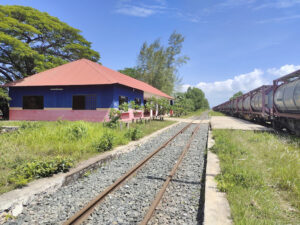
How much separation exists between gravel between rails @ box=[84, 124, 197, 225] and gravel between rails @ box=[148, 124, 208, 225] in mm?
273

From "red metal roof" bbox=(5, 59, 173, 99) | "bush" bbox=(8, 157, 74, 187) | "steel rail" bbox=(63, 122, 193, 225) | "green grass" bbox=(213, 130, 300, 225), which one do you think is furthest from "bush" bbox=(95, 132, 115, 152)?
"red metal roof" bbox=(5, 59, 173, 99)

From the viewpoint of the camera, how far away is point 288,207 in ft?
9.91

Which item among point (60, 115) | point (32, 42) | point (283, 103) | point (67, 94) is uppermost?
point (32, 42)

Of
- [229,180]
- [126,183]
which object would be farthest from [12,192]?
[229,180]

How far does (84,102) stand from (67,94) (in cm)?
171

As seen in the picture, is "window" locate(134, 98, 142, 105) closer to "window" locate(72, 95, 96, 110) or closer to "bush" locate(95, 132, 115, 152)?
"window" locate(72, 95, 96, 110)

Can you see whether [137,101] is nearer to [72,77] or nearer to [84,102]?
[84,102]

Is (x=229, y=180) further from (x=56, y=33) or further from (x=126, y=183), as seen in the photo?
(x=56, y=33)

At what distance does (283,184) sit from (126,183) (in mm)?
3364

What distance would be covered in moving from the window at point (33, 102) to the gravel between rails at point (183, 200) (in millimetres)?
16025

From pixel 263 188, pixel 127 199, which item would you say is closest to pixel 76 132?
pixel 127 199

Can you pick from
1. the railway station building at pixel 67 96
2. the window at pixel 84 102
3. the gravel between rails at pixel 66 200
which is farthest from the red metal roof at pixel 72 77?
the gravel between rails at pixel 66 200

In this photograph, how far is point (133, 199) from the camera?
3.68m

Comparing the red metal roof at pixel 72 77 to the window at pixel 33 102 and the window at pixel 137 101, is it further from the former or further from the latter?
the window at pixel 137 101
